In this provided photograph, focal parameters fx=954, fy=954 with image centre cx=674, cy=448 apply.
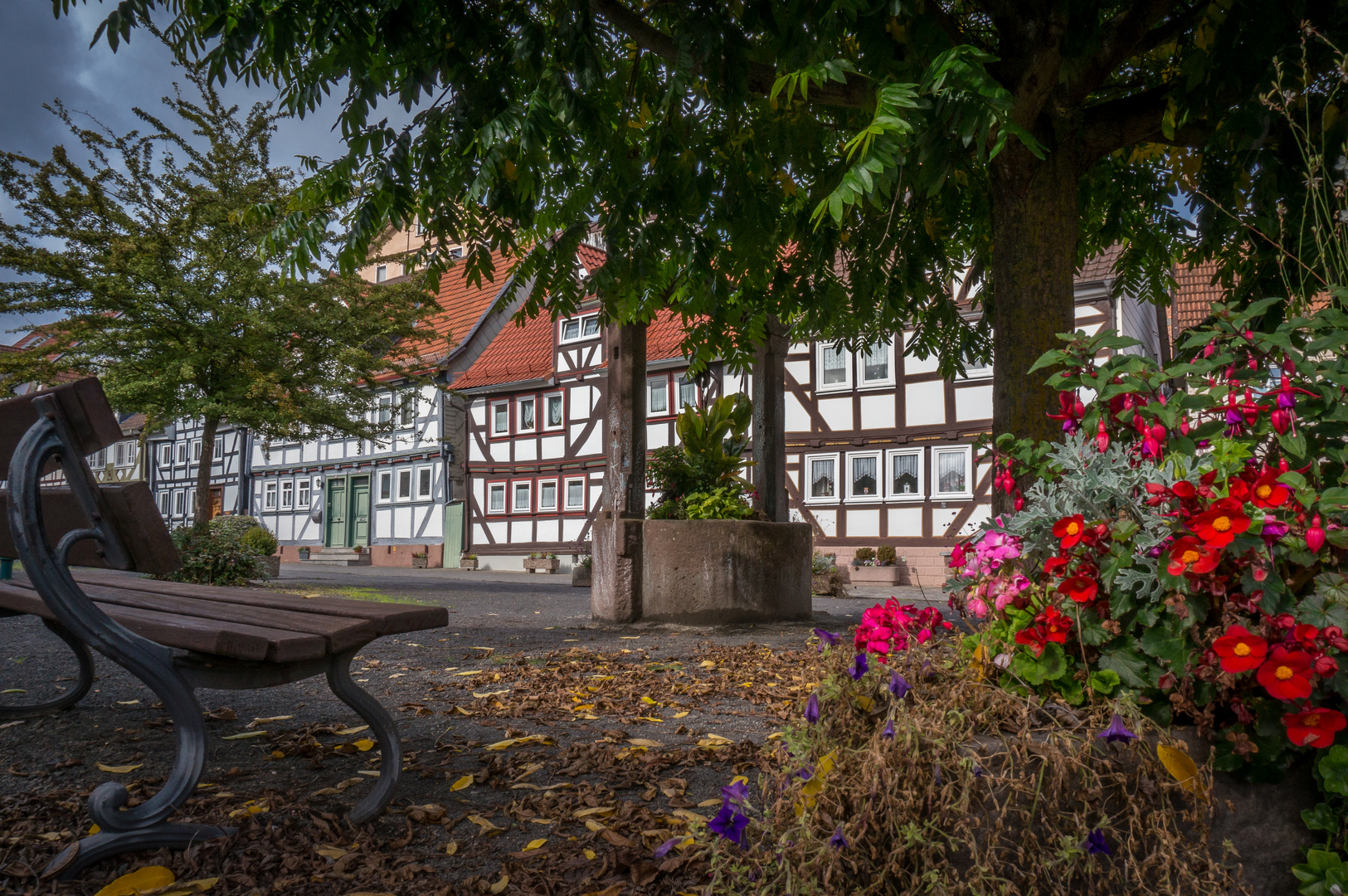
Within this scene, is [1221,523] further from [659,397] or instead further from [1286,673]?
[659,397]

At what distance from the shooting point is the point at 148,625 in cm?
221

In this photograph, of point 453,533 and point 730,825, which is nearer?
point 730,825

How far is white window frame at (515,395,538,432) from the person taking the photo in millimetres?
25028

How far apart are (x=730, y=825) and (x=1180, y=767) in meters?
0.83

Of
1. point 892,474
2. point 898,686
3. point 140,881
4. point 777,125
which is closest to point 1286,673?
point 898,686

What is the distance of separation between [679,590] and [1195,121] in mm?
4442

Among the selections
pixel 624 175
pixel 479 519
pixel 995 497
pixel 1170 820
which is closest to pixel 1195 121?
pixel 995 497

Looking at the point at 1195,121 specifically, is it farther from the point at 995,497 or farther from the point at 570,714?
the point at 570,714

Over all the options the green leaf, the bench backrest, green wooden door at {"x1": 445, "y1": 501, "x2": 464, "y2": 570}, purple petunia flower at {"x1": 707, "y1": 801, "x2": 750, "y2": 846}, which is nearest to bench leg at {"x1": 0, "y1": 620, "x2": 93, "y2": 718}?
the bench backrest

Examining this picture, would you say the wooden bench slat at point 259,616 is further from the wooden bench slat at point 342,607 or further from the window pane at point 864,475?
the window pane at point 864,475

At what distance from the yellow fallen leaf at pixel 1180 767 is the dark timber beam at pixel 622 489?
5588 millimetres

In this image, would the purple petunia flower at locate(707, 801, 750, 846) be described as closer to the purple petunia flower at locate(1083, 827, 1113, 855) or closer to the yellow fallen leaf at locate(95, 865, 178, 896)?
the purple petunia flower at locate(1083, 827, 1113, 855)

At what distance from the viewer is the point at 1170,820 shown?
171 centimetres

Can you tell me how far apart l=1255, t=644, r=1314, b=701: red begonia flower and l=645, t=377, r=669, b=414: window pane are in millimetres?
20743
